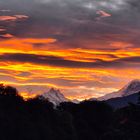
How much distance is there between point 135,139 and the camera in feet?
384

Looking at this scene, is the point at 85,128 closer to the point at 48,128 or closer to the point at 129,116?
the point at 129,116

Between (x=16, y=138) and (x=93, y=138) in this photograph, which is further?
(x=93, y=138)

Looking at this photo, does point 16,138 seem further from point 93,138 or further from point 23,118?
point 93,138

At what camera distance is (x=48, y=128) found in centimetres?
10631

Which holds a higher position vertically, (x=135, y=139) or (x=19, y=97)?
(x=19, y=97)

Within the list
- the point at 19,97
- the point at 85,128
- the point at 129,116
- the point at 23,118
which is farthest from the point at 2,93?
the point at 129,116

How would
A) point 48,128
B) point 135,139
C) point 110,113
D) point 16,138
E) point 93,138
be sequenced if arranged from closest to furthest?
point 16,138
point 48,128
point 135,139
point 93,138
point 110,113

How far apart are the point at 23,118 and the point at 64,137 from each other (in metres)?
12.5

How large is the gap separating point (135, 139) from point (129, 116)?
55.8ft

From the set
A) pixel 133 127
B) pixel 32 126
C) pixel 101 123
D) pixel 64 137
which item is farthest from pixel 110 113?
pixel 32 126

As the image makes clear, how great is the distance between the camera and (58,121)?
114312 mm

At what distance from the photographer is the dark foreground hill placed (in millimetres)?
99125

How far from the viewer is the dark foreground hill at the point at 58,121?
99.1 metres

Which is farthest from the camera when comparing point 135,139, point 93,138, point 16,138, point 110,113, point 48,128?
point 110,113
